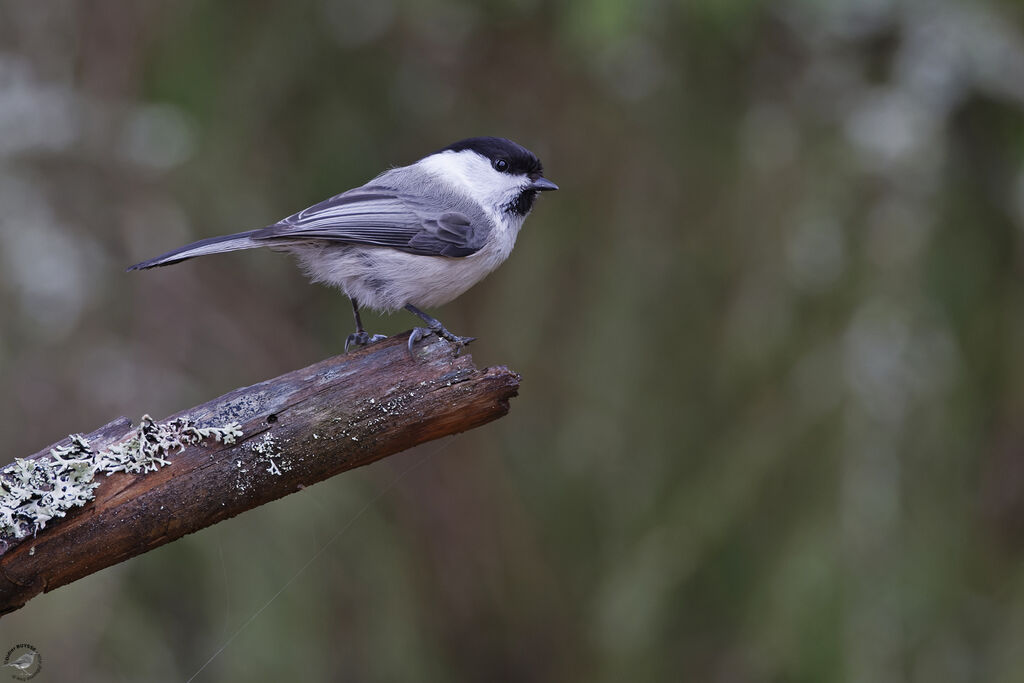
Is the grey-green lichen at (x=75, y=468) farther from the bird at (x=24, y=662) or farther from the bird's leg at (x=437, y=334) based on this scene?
the bird at (x=24, y=662)

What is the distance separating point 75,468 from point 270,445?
339mm

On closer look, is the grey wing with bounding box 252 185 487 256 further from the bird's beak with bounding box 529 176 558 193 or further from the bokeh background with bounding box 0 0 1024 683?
the bokeh background with bounding box 0 0 1024 683

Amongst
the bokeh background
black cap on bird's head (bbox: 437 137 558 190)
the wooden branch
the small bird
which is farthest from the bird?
black cap on bird's head (bbox: 437 137 558 190)

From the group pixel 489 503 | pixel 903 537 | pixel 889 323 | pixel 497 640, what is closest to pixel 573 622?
pixel 497 640

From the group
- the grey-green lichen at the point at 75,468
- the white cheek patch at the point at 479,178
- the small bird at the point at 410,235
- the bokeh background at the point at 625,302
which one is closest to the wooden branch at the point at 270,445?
the grey-green lichen at the point at 75,468

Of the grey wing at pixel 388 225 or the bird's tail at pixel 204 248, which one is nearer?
the bird's tail at pixel 204 248

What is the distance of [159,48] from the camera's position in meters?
2.87

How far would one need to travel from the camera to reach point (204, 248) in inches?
85.3

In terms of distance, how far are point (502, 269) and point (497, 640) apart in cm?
159

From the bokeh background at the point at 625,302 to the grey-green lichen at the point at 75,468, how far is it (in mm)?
1017

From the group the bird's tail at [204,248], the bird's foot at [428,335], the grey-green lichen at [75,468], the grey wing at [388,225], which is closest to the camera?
the grey-green lichen at [75,468]

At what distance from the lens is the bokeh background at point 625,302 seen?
2453 millimetres

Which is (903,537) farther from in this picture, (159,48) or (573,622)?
(159,48)

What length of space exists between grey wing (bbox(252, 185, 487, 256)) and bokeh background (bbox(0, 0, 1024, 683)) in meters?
0.55
